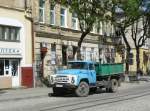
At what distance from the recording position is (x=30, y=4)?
40875 millimetres

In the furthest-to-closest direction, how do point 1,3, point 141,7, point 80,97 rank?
point 141,7
point 1,3
point 80,97

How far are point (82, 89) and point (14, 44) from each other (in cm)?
1107

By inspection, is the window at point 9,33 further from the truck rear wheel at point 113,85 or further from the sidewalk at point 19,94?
the truck rear wheel at point 113,85

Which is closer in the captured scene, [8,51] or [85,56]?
[8,51]

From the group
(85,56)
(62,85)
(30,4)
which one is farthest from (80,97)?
(85,56)

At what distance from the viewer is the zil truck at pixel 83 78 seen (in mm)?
28750

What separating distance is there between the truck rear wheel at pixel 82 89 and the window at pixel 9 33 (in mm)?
10267

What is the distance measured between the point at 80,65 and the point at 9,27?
32.8ft

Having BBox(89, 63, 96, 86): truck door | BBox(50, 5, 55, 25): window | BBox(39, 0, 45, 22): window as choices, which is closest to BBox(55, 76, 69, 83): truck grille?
BBox(89, 63, 96, 86): truck door

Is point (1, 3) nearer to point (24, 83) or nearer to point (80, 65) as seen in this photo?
point (24, 83)

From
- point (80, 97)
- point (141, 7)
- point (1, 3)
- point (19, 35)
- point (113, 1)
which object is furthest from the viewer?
point (141, 7)

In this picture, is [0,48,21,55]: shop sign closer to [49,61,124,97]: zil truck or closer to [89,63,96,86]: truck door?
[49,61,124,97]: zil truck

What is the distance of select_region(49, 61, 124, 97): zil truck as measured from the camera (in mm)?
28750

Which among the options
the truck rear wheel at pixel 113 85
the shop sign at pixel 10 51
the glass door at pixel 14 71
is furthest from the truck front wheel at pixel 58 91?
the glass door at pixel 14 71
